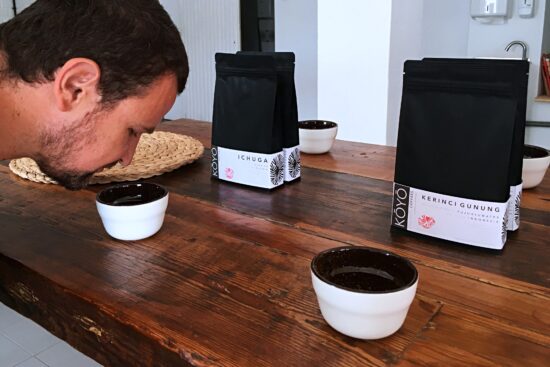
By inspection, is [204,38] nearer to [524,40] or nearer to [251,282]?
[524,40]

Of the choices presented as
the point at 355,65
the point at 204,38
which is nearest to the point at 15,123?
the point at 355,65

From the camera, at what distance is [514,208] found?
2.62ft

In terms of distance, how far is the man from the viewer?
64 centimetres

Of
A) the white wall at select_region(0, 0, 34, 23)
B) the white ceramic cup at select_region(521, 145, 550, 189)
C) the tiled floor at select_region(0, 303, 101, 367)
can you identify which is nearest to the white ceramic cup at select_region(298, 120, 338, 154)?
the white ceramic cup at select_region(521, 145, 550, 189)

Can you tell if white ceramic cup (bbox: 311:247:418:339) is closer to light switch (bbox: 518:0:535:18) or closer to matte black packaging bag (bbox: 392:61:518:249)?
matte black packaging bag (bbox: 392:61:518:249)

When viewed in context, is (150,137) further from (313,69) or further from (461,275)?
(313,69)

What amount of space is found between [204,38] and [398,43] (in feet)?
9.44

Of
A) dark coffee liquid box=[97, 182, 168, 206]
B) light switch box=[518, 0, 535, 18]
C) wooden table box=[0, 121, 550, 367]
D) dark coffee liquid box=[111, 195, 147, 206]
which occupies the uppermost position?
light switch box=[518, 0, 535, 18]

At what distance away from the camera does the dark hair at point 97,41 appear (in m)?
0.64

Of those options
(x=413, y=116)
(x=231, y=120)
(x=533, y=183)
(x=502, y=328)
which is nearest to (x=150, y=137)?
(x=231, y=120)

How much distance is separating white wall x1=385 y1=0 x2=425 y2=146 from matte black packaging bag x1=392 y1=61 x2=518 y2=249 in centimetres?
124

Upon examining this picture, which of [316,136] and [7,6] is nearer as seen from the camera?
[316,136]

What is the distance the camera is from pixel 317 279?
55cm

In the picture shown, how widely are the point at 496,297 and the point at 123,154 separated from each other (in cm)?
55
